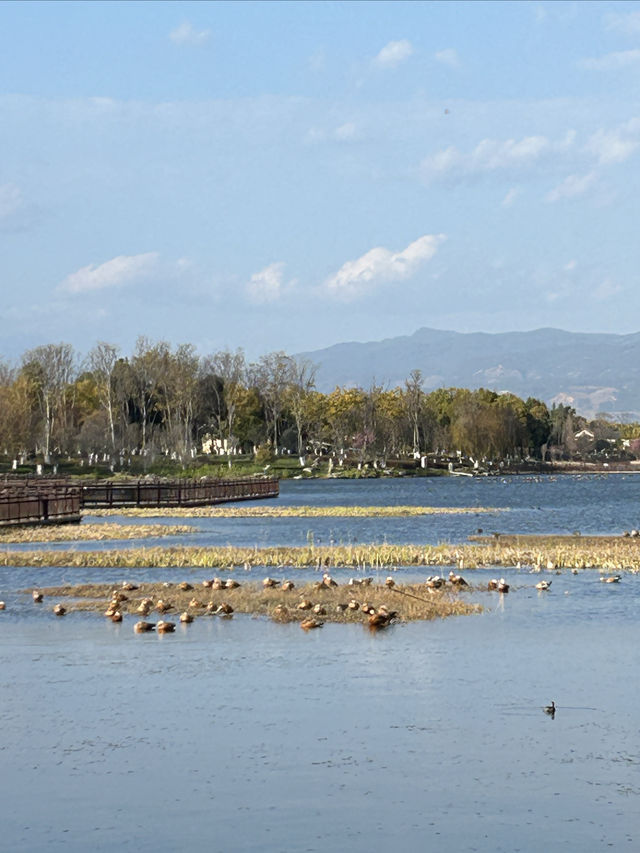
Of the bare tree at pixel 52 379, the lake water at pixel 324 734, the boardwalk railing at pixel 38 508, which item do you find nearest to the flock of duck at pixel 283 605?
the lake water at pixel 324 734

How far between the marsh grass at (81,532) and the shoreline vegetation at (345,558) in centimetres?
766

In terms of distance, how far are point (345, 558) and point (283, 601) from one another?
43.7 ft

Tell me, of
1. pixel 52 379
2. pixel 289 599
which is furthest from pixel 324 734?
pixel 52 379

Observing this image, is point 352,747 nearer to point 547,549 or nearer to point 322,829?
point 322,829

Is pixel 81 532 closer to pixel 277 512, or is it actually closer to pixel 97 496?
pixel 277 512

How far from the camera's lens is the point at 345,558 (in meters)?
47.1

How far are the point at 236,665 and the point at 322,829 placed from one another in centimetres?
1045

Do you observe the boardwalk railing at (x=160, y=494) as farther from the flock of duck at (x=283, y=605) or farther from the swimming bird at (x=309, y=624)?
the swimming bird at (x=309, y=624)

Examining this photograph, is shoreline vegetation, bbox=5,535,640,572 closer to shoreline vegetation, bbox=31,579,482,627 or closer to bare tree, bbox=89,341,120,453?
shoreline vegetation, bbox=31,579,482,627

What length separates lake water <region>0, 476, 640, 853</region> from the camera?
1545 centimetres

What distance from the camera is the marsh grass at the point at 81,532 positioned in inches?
2313

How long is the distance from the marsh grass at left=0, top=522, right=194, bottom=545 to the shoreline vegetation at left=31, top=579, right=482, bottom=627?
20.9 m

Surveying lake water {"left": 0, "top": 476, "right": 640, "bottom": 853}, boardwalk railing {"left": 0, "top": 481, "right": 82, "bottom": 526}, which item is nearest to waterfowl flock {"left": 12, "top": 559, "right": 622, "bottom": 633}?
lake water {"left": 0, "top": 476, "right": 640, "bottom": 853}

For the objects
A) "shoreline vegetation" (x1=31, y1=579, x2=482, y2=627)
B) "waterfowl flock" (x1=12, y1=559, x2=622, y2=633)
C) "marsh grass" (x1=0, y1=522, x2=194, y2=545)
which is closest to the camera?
"waterfowl flock" (x1=12, y1=559, x2=622, y2=633)
